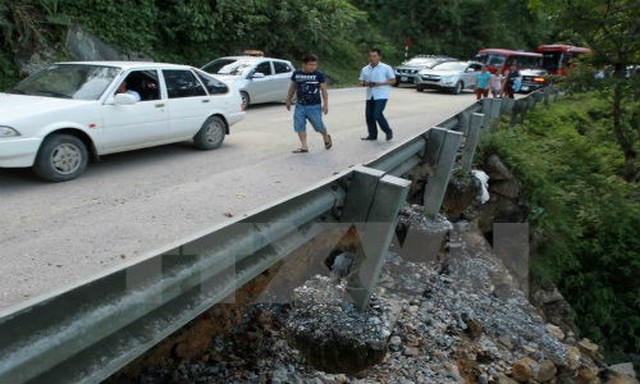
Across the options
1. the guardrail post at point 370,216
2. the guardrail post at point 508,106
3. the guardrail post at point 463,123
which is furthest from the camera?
the guardrail post at point 508,106

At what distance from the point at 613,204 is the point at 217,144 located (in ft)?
26.1

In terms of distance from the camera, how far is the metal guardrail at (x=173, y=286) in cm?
180

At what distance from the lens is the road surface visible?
16.1 feet

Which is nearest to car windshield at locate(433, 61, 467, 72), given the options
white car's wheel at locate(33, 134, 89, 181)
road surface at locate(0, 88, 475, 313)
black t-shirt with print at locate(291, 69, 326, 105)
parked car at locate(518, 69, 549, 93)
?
parked car at locate(518, 69, 549, 93)

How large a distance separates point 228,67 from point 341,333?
1405 cm

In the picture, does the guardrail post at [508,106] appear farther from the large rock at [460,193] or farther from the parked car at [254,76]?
the parked car at [254,76]

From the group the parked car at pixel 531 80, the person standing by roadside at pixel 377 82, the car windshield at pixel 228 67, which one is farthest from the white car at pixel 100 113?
the parked car at pixel 531 80

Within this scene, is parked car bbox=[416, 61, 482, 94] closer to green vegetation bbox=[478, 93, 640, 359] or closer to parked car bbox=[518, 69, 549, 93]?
parked car bbox=[518, 69, 549, 93]

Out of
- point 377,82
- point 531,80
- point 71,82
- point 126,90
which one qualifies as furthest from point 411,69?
point 71,82

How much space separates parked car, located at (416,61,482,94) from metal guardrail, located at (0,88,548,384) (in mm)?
23585

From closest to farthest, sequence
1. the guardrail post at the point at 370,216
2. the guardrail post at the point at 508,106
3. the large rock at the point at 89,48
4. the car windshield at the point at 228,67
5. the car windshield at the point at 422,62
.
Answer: the guardrail post at the point at 370,216 → the guardrail post at the point at 508,106 → the large rock at the point at 89,48 → the car windshield at the point at 228,67 → the car windshield at the point at 422,62

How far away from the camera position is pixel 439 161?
6.96 m

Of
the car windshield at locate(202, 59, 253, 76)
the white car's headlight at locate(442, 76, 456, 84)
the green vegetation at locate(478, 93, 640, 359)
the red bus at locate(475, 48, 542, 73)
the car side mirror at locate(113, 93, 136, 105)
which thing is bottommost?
the green vegetation at locate(478, 93, 640, 359)

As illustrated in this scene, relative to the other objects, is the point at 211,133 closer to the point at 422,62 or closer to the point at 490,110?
the point at 490,110
